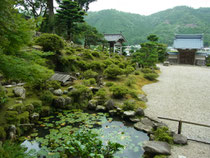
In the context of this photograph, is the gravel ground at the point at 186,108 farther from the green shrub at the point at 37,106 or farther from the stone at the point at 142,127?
the green shrub at the point at 37,106

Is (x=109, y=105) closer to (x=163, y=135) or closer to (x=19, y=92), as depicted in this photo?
(x=163, y=135)

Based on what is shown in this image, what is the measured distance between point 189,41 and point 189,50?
2.08m

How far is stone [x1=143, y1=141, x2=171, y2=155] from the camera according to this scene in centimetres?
463

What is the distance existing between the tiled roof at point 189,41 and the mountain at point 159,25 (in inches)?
Answer: 610

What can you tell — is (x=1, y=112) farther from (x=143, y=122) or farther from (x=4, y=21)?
(x=143, y=122)

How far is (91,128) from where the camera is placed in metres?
6.38

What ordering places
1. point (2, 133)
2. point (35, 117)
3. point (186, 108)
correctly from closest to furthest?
point (2, 133)
point (35, 117)
point (186, 108)

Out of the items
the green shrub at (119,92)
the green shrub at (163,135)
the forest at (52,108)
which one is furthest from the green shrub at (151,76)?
the green shrub at (163,135)

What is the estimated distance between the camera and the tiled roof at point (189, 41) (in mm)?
28000

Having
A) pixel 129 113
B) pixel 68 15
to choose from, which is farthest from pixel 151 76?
pixel 68 15

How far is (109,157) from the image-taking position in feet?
14.9

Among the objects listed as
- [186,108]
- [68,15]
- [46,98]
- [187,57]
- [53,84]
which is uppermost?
[68,15]

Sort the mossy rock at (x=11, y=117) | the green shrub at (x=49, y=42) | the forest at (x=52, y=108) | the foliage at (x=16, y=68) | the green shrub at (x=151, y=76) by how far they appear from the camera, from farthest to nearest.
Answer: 1. the green shrub at (x=151, y=76)
2. the green shrub at (x=49, y=42)
3. the mossy rock at (x=11, y=117)
4. the forest at (x=52, y=108)
5. the foliage at (x=16, y=68)

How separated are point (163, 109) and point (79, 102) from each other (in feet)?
A: 14.9
